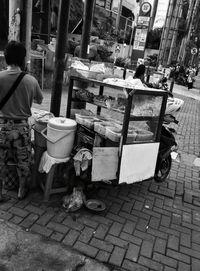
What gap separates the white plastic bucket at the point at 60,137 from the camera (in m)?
3.46

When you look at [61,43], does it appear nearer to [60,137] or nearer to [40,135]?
[40,135]

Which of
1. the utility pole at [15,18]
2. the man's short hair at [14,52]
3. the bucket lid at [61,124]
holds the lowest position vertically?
the bucket lid at [61,124]

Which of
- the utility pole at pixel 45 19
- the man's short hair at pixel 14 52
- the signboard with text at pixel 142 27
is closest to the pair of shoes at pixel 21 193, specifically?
the man's short hair at pixel 14 52

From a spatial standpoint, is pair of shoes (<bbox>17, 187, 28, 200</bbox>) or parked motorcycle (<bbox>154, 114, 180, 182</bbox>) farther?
parked motorcycle (<bbox>154, 114, 180, 182</bbox>)

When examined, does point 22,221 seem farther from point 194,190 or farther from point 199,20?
point 199,20

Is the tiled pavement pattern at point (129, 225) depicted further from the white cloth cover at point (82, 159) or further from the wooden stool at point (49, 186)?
the white cloth cover at point (82, 159)

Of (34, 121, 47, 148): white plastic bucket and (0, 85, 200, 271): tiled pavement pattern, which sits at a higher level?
(34, 121, 47, 148): white plastic bucket

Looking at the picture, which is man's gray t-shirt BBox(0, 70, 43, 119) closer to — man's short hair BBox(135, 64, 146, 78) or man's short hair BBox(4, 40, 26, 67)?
man's short hair BBox(4, 40, 26, 67)

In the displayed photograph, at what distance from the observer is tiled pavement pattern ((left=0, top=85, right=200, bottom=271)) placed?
9.56ft

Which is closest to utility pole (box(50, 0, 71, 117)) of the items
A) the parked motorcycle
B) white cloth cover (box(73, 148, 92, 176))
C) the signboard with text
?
white cloth cover (box(73, 148, 92, 176))

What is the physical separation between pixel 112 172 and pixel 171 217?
1.05 metres

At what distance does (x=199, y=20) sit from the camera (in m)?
55.6

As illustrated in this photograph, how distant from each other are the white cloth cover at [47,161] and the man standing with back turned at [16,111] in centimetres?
19

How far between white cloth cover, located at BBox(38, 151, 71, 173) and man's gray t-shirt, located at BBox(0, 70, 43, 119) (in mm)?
615
